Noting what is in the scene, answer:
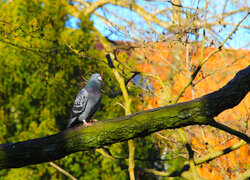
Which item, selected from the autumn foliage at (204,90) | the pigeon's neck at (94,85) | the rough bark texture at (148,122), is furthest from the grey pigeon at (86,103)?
the rough bark texture at (148,122)

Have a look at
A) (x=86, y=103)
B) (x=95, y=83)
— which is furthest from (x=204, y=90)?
(x=86, y=103)

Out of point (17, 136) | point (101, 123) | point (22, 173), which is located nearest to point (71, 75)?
point (17, 136)

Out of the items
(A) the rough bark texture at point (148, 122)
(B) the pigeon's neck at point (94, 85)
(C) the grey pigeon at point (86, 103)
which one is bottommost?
(A) the rough bark texture at point (148, 122)

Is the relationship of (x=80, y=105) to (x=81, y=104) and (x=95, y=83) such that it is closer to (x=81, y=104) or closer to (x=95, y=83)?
(x=81, y=104)

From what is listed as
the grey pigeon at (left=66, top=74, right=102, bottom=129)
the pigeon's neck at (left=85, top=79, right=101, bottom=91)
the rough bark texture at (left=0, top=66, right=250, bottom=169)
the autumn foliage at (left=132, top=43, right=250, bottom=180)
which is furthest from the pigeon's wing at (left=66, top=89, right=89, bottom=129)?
the rough bark texture at (left=0, top=66, right=250, bottom=169)

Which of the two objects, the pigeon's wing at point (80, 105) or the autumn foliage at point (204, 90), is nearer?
the pigeon's wing at point (80, 105)

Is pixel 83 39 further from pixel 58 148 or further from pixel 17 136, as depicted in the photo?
pixel 58 148

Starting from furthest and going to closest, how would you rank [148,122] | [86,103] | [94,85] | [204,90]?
[204,90]
[94,85]
[86,103]
[148,122]

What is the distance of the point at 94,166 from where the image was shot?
25.2ft

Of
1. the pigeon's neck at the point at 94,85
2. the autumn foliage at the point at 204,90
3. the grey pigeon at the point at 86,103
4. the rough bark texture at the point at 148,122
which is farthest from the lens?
the autumn foliage at the point at 204,90

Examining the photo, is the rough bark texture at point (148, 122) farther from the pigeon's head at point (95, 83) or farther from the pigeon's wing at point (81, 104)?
the pigeon's head at point (95, 83)

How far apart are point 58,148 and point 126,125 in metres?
0.70

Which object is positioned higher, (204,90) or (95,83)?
(204,90)

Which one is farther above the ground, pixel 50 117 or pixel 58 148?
pixel 50 117
